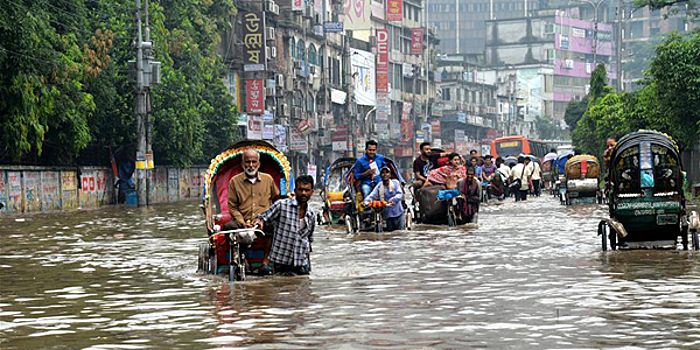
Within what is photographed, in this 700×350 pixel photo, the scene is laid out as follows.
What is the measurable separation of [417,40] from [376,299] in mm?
108938

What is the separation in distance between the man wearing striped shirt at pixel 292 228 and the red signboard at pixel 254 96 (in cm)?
5413

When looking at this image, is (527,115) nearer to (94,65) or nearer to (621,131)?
(621,131)

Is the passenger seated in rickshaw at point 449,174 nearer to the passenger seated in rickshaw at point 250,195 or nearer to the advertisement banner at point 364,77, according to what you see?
the passenger seated in rickshaw at point 250,195

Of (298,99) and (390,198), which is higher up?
(298,99)

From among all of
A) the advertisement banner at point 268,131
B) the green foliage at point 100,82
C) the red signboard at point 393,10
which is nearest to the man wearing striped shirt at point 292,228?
the green foliage at point 100,82

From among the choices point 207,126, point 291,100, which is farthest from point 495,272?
point 291,100

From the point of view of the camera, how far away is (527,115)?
15825 centimetres

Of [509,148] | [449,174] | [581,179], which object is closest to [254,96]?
[509,148]

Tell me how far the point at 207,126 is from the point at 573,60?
115868 mm

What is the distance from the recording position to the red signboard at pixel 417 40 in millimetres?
118562

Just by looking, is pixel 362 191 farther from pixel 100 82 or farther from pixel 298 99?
pixel 298 99

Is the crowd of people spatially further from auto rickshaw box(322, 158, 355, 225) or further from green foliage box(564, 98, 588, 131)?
green foliage box(564, 98, 588, 131)

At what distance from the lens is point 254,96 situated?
67688mm

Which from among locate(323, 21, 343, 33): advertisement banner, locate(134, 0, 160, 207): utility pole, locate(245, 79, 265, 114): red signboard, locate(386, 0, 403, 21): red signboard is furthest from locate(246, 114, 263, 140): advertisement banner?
locate(386, 0, 403, 21): red signboard
